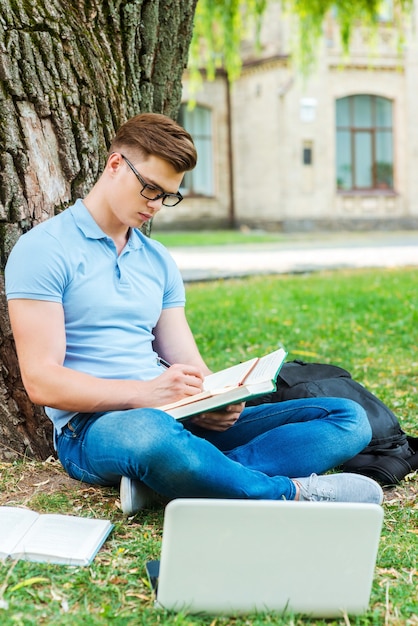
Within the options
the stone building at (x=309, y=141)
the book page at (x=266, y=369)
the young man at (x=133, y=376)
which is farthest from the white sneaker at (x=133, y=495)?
the stone building at (x=309, y=141)

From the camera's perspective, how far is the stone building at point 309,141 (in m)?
22.4

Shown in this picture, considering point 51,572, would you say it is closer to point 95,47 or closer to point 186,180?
Result: point 95,47

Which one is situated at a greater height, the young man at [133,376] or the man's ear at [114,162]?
the man's ear at [114,162]

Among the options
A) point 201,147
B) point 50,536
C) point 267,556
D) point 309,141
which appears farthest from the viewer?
point 201,147

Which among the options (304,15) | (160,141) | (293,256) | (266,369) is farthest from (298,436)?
(293,256)

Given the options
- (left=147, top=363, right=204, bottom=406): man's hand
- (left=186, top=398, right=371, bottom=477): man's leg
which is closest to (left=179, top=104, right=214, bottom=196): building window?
(left=186, top=398, right=371, bottom=477): man's leg

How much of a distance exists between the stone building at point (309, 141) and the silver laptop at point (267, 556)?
20553mm

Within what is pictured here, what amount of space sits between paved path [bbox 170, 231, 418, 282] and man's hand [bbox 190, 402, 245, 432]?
7768 millimetres

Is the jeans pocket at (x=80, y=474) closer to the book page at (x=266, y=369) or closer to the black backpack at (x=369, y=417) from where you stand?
the book page at (x=266, y=369)

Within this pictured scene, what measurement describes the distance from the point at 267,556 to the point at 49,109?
211 cm

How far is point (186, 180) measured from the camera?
23.9 m

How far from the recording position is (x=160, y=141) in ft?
9.61

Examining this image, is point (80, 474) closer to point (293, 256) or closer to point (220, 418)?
point (220, 418)

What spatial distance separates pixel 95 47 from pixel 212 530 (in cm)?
230
